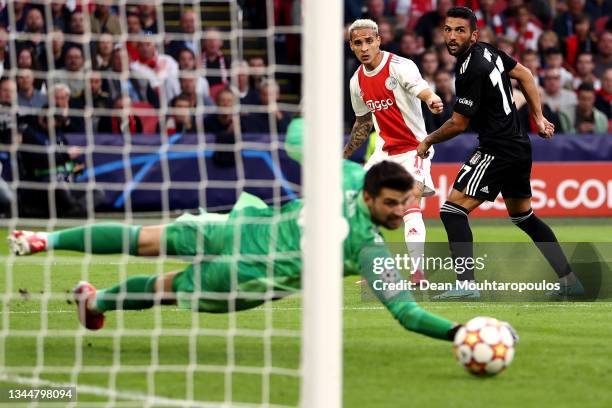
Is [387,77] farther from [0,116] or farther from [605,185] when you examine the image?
[605,185]

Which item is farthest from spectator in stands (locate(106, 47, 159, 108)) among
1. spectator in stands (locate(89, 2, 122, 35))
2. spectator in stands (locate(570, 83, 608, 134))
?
spectator in stands (locate(570, 83, 608, 134))

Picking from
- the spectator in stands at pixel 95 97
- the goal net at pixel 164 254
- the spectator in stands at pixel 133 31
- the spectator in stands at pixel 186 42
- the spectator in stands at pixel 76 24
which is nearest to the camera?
the goal net at pixel 164 254

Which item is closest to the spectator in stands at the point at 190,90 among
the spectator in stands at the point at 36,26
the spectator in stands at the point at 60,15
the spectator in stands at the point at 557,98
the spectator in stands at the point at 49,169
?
the spectator in stands at the point at 49,169

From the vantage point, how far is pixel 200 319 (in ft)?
26.9

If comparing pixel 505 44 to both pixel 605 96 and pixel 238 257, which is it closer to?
pixel 605 96

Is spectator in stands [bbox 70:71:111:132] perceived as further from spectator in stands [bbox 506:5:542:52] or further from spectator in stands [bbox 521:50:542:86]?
spectator in stands [bbox 506:5:542:52]

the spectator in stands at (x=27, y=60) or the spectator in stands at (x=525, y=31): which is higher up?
the spectator in stands at (x=525, y=31)

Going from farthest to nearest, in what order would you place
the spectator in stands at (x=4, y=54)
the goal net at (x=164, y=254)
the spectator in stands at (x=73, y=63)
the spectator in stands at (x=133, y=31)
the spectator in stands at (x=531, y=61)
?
the spectator in stands at (x=531, y=61) → the spectator in stands at (x=133, y=31) → the spectator in stands at (x=73, y=63) → the spectator in stands at (x=4, y=54) → the goal net at (x=164, y=254)

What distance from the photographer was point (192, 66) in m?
15.0

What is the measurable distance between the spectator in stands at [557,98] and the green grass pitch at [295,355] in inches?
354

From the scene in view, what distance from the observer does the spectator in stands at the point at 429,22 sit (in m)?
19.1

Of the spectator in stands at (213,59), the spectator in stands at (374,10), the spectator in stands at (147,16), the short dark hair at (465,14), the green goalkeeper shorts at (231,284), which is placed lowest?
the green goalkeeper shorts at (231,284)

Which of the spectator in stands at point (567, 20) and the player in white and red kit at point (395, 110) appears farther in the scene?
the spectator in stands at point (567, 20)

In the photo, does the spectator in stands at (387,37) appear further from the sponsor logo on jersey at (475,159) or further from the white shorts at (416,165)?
the sponsor logo on jersey at (475,159)
